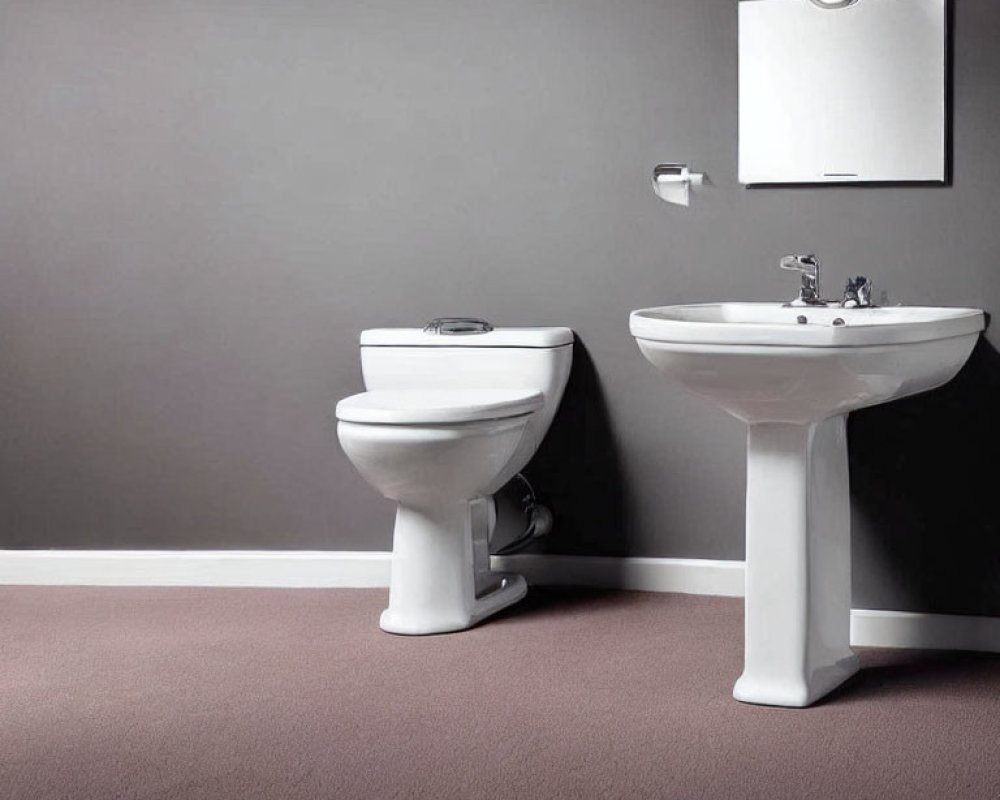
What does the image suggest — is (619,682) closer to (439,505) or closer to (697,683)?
(697,683)

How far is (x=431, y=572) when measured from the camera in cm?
297

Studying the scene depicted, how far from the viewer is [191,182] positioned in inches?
133

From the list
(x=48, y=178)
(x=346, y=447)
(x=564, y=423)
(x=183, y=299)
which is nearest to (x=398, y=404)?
(x=346, y=447)

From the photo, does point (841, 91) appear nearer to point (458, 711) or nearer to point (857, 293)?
point (857, 293)

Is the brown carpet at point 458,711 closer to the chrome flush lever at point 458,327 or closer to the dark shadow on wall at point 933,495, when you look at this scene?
the dark shadow on wall at point 933,495

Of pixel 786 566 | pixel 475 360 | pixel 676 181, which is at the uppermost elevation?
pixel 676 181

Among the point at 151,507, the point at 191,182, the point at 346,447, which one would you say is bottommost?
the point at 151,507

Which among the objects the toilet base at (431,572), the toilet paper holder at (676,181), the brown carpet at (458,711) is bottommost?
the brown carpet at (458,711)

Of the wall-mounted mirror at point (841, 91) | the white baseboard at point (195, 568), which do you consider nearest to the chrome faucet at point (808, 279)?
the wall-mounted mirror at point (841, 91)

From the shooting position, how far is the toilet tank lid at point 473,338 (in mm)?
3152

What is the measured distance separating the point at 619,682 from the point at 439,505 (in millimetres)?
589

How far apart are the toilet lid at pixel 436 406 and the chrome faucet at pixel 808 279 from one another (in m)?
0.64

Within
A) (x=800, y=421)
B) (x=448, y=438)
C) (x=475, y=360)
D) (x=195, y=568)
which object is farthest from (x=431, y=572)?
(x=800, y=421)

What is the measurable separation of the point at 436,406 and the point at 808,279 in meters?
0.84
